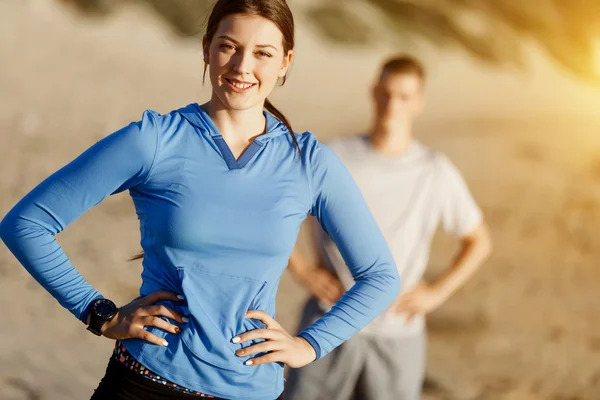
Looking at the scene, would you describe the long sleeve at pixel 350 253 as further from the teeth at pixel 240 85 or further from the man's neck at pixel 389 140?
the man's neck at pixel 389 140

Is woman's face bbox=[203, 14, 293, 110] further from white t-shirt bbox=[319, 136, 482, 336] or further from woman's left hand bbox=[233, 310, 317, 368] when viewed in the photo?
white t-shirt bbox=[319, 136, 482, 336]

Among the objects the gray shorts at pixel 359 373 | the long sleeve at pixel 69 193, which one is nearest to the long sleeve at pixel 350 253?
the long sleeve at pixel 69 193

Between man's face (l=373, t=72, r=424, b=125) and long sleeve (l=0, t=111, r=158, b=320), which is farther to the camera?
man's face (l=373, t=72, r=424, b=125)

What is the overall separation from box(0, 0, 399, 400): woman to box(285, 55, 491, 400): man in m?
1.18

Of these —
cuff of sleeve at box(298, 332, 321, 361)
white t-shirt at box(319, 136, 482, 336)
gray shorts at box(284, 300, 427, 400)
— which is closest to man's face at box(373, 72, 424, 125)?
white t-shirt at box(319, 136, 482, 336)

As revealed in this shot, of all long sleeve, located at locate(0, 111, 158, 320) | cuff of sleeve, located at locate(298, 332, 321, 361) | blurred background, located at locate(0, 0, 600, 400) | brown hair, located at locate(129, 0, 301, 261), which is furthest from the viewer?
blurred background, located at locate(0, 0, 600, 400)

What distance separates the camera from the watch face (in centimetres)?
176

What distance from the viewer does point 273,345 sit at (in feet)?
5.72

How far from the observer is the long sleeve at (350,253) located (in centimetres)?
181

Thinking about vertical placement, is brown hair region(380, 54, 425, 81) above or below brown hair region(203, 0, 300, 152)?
above

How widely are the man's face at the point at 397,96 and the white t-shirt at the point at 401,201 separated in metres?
0.11

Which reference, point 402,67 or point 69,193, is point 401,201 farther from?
point 69,193

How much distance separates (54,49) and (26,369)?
629cm

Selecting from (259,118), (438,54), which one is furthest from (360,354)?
(438,54)
